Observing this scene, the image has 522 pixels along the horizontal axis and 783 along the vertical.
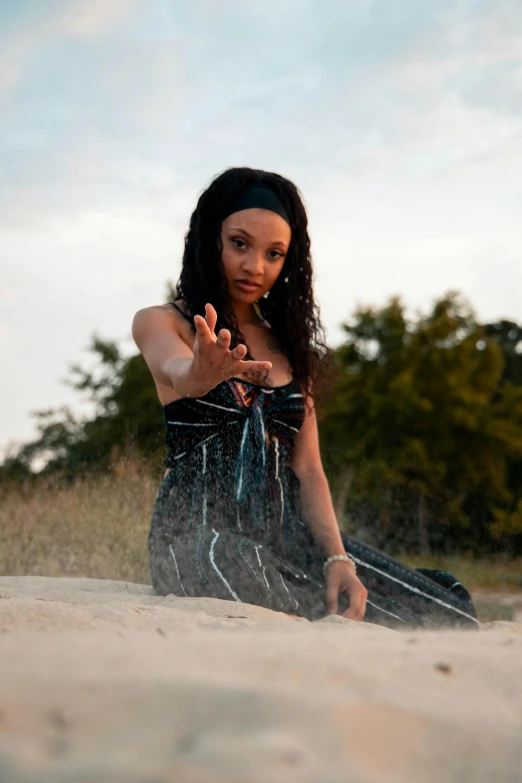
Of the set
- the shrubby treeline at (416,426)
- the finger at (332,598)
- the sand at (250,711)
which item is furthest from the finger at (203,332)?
the shrubby treeline at (416,426)

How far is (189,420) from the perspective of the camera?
3123 millimetres

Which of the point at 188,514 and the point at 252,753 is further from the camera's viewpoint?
the point at 188,514

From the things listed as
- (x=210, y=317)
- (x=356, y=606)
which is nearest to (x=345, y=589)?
(x=356, y=606)

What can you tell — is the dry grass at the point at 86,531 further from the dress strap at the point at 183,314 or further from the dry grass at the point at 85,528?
the dress strap at the point at 183,314

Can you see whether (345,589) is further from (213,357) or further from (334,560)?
(213,357)

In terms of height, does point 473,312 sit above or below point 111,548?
above

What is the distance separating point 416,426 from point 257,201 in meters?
7.89

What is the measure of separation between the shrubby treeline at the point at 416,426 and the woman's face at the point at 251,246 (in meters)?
5.71

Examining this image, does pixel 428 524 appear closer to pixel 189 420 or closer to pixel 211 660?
pixel 189 420

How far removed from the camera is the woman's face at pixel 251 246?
3154 mm

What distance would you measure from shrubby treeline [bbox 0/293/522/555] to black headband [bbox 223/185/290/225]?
5.73 meters

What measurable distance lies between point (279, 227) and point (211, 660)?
2.18 m

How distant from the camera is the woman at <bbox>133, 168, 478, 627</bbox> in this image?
9.73ft

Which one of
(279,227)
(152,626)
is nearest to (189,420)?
(279,227)
